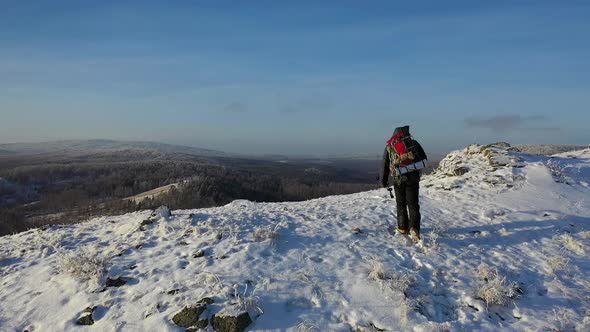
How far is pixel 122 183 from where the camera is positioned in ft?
573

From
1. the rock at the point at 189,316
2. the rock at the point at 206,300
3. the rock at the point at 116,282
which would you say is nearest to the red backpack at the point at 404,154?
the rock at the point at 206,300

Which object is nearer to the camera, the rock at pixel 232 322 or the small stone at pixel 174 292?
Result: the rock at pixel 232 322

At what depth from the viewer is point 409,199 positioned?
10430 mm

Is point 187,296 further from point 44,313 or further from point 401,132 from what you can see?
point 401,132

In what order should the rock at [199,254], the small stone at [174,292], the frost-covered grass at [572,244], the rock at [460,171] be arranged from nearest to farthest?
1. the small stone at [174,292]
2. the rock at [199,254]
3. the frost-covered grass at [572,244]
4. the rock at [460,171]

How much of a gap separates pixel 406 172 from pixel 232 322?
6.15 metres

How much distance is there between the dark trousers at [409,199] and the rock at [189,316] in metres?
6.08

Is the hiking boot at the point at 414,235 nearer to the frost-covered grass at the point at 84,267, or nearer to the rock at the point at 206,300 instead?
the rock at the point at 206,300

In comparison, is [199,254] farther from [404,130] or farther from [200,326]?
[404,130]

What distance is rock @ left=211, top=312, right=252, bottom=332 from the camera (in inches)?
253

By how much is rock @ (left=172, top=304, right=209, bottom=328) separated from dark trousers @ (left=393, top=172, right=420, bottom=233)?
608 cm

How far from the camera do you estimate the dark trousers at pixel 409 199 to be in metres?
10.2

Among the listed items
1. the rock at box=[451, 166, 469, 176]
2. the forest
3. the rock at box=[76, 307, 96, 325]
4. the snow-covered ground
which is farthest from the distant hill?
the forest

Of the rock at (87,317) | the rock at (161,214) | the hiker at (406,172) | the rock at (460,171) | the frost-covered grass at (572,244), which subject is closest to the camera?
the rock at (87,317)
